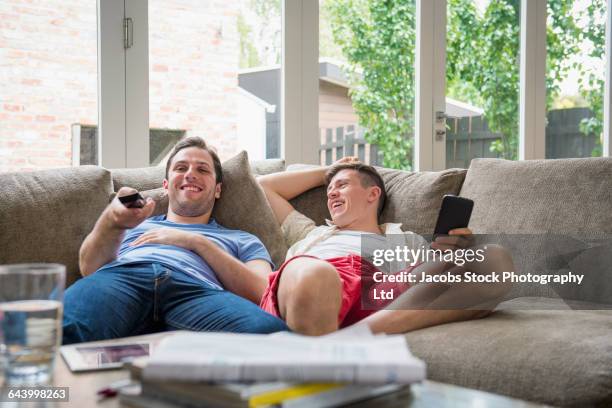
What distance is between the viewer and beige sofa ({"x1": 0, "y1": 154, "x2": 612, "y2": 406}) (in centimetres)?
155

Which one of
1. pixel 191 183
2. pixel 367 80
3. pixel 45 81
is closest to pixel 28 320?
pixel 191 183

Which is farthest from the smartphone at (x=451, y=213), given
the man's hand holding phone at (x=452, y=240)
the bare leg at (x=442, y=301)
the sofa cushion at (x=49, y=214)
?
the sofa cushion at (x=49, y=214)

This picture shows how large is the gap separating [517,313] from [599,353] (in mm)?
441

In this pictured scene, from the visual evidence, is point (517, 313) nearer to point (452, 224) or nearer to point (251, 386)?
point (452, 224)

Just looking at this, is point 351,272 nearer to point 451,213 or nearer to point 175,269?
point 451,213

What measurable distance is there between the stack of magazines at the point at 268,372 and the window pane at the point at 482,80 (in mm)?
3579

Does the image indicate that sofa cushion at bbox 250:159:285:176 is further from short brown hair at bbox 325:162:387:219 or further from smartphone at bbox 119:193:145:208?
smartphone at bbox 119:193:145:208

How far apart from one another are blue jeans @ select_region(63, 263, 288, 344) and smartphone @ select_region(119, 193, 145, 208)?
0.73 ft

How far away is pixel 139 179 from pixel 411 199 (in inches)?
42.4

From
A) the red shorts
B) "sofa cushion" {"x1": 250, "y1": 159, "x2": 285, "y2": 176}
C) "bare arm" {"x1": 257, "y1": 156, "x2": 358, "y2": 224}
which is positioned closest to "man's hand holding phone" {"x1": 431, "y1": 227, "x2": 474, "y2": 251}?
the red shorts

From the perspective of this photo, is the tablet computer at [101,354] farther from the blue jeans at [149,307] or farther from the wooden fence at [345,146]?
the wooden fence at [345,146]

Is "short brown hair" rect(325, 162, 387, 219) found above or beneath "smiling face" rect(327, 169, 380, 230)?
above

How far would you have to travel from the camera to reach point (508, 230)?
2389 mm

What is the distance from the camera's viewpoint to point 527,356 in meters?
1.58
